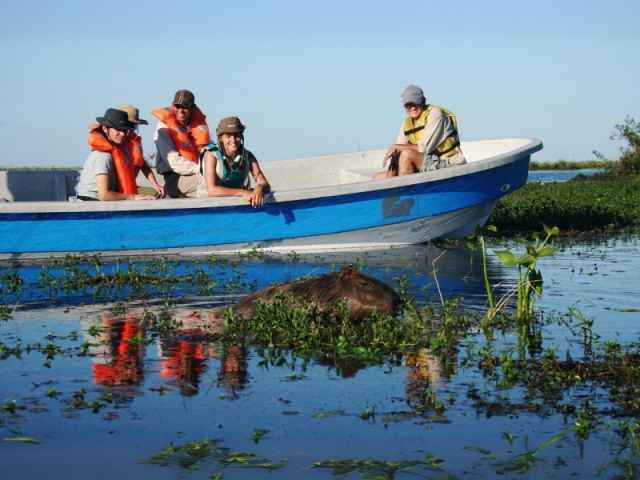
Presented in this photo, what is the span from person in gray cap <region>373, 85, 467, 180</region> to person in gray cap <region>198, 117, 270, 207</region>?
5.07 ft

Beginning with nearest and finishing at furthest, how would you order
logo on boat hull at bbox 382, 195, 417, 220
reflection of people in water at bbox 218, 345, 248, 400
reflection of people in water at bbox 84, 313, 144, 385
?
reflection of people in water at bbox 218, 345, 248, 400
reflection of people in water at bbox 84, 313, 144, 385
logo on boat hull at bbox 382, 195, 417, 220

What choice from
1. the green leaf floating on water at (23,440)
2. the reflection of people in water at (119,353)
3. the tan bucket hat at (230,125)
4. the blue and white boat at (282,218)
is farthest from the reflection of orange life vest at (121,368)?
the blue and white boat at (282,218)

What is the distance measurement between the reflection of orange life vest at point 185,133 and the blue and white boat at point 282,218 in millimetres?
986

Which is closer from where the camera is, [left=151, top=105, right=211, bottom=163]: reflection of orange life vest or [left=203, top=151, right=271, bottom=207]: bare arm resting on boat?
[left=203, top=151, right=271, bottom=207]: bare arm resting on boat

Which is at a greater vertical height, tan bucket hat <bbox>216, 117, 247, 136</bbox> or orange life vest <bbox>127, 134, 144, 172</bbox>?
tan bucket hat <bbox>216, 117, 247, 136</bbox>

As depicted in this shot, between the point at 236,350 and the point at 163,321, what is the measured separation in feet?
3.40

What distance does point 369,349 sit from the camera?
5758 mm

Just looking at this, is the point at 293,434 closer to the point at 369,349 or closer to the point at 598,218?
the point at 369,349

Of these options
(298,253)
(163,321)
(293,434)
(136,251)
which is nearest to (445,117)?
(298,253)

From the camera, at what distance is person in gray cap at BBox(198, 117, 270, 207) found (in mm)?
10344

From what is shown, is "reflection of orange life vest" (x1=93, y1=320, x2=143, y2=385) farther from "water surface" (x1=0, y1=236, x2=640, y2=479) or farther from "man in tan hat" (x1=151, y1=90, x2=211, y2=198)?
"man in tan hat" (x1=151, y1=90, x2=211, y2=198)

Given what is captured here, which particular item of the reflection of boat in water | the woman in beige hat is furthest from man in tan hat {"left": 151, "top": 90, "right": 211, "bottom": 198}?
the reflection of boat in water

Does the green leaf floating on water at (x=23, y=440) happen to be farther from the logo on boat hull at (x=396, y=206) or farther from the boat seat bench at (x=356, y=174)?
the boat seat bench at (x=356, y=174)

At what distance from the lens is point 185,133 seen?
11.4 meters
